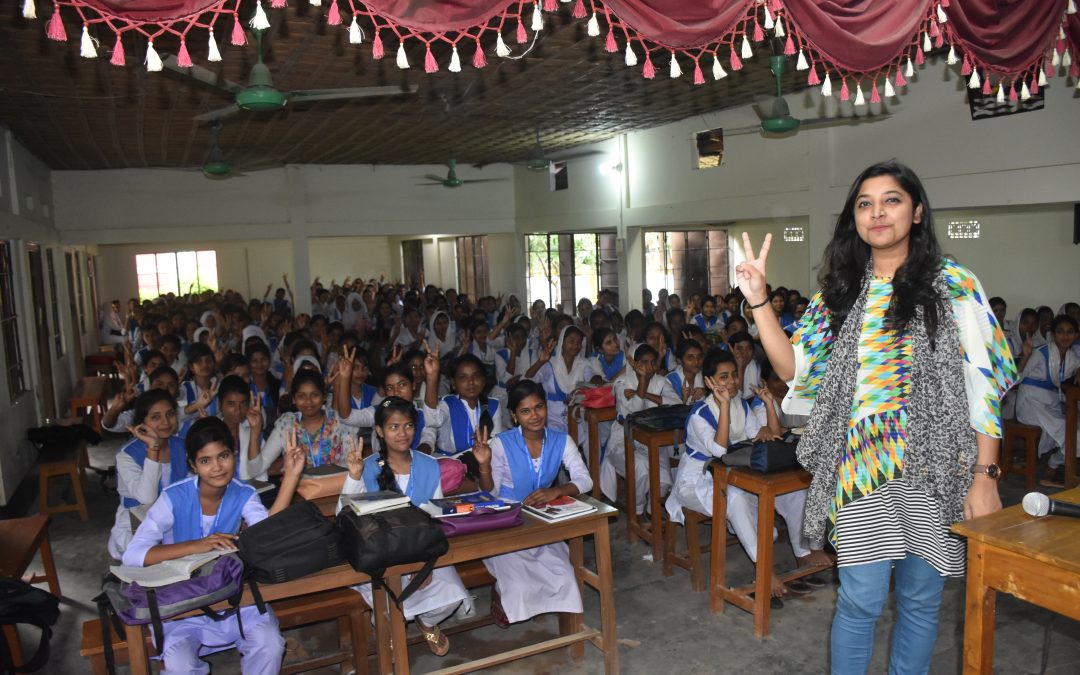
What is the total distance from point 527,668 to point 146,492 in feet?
6.63

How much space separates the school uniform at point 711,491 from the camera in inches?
161

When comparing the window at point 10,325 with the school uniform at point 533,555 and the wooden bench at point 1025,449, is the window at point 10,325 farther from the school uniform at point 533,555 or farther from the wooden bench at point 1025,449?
the wooden bench at point 1025,449

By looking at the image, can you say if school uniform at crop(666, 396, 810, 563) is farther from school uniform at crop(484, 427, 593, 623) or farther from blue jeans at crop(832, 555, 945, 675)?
blue jeans at crop(832, 555, 945, 675)

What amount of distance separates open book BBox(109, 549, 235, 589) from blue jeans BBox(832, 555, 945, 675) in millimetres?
1938

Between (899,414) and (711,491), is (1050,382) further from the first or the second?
(899,414)

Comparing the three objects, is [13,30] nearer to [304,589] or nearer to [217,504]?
[217,504]

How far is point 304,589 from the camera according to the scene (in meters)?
2.71

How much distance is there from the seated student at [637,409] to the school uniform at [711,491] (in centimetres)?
73

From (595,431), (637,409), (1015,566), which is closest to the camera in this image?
(1015,566)

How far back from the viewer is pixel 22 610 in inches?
116

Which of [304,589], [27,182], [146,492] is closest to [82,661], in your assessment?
[146,492]

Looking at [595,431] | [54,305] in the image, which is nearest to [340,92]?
Result: [595,431]

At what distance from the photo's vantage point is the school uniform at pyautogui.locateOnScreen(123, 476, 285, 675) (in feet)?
9.54

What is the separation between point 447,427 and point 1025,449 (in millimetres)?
4227
